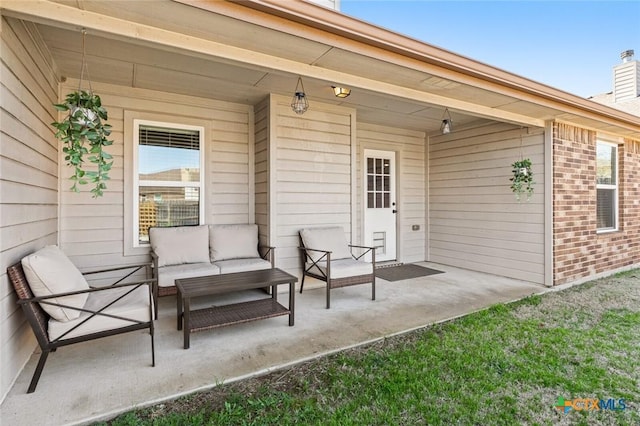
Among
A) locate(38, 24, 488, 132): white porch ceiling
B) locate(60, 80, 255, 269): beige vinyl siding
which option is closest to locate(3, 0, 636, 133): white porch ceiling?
locate(38, 24, 488, 132): white porch ceiling

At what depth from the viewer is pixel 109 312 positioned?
7.54 feet

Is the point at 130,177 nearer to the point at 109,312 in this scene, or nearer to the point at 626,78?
the point at 109,312

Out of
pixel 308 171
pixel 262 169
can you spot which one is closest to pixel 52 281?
pixel 262 169

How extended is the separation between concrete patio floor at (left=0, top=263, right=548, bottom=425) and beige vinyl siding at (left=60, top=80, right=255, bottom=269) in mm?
1027

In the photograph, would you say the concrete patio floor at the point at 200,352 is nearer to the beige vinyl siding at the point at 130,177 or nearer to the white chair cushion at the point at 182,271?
the white chair cushion at the point at 182,271

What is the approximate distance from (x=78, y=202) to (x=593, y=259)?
23.5ft

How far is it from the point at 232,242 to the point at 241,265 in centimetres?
47

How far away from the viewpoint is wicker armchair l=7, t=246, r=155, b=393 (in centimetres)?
206

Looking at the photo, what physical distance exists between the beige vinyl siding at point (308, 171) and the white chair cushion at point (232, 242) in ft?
1.08

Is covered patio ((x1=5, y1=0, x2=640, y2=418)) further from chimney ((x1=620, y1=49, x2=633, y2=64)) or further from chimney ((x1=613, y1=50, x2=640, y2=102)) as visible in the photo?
chimney ((x1=620, y1=49, x2=633, y2=64))

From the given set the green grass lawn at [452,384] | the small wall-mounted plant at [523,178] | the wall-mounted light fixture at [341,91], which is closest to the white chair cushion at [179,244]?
the green grass lawn at [452,384]

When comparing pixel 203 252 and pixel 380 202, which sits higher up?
pixel 380 202

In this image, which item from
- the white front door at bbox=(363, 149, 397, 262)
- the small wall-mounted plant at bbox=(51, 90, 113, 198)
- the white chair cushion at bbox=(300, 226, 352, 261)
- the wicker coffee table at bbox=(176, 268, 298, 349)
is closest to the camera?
the small wall-mounted plant at bbox=(51, 90, 113, 198)

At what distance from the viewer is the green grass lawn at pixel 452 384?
6.07ft
